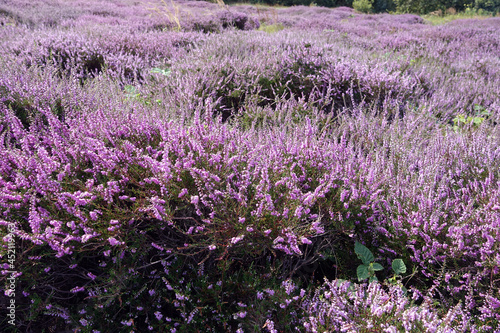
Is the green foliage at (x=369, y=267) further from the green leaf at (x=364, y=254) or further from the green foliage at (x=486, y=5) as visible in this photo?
the green foliage at (x=486, y=5)

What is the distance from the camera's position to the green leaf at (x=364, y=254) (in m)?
1.55

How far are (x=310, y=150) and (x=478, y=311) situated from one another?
1.16 m

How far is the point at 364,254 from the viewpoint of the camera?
157 centimetres

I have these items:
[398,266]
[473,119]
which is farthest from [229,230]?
[473,119]

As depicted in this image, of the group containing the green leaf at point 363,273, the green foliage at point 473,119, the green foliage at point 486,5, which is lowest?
the green leaf at point 363,273

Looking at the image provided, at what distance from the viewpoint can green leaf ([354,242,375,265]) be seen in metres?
1.55

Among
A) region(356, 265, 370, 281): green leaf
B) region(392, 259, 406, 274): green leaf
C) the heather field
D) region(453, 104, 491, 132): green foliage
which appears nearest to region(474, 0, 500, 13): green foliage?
region(453, 104, 491, 132): green foliage

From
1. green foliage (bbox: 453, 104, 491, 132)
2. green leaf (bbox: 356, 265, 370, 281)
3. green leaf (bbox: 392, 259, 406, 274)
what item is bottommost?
green leaf (bbox: 356, 265, 370, 281)

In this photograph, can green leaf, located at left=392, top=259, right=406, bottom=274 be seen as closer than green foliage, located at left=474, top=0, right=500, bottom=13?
Yes

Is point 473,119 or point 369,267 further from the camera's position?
point 473,119

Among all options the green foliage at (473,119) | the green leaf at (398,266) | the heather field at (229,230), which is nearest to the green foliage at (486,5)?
the green foliage at (473,119)

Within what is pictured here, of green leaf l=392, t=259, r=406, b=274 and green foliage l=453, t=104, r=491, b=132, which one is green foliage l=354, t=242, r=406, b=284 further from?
green foliage l=453, t=104, r=491, b=132

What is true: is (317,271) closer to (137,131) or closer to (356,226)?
(356,226)

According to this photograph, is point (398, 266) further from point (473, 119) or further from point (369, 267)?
point (473, 119)
